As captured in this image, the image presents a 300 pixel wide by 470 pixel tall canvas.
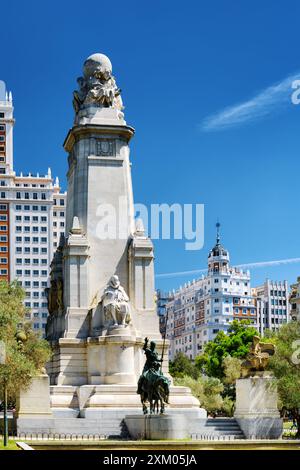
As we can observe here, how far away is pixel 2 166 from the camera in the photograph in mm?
169625

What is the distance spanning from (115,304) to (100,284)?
3307 millimetres

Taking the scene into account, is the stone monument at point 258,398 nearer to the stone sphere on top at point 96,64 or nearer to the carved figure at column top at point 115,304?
the carved figure at column top at point 115,304

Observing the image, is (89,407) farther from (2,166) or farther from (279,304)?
(279,304)

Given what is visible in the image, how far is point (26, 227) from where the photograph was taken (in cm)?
16988

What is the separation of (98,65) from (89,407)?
71.3 feet

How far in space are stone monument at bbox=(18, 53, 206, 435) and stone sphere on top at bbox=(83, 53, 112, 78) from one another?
63 millimetres

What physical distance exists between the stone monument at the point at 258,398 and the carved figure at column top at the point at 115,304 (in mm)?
7356

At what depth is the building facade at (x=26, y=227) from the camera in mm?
168375

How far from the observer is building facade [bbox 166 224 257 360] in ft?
561

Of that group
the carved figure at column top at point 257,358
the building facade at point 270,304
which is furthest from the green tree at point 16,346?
the building facade at point 270,304

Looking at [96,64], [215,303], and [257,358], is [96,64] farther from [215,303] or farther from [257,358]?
[215,303]

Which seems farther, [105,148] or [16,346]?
[105,148]

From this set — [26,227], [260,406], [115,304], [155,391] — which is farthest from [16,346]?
[26,227]
